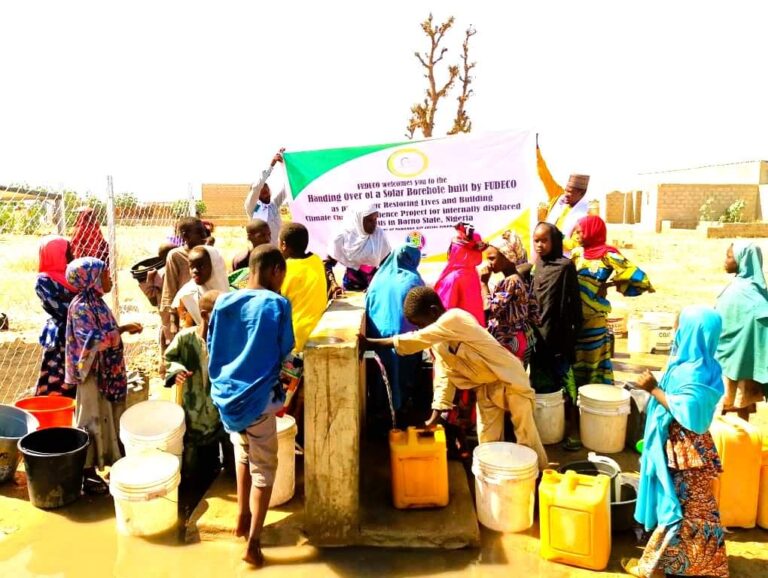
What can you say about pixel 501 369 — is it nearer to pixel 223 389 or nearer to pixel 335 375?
pixel 335 375

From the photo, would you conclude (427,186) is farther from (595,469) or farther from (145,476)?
(145,476)

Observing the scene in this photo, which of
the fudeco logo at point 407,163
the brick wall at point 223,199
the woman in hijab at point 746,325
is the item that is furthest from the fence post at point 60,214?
the brick wall at point 223,199

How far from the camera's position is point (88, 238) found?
7289 millimetres

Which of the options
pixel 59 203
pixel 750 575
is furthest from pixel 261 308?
pixel 59 203

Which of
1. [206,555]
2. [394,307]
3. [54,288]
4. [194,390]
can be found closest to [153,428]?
[194,390]

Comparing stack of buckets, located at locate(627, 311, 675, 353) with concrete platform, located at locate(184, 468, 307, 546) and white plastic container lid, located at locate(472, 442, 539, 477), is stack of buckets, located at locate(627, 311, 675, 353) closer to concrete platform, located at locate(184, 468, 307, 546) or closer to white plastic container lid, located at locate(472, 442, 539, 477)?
white plastic container lid, located at locate(472, 442, 539, 477)

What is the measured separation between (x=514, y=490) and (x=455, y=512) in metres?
0.42

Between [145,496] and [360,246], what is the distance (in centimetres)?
321

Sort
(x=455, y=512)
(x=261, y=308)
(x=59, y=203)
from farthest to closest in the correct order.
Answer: (x=59, y=203), (x=455, y=512), (x=261, y=308)

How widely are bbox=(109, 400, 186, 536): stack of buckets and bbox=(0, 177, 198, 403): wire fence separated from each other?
183cm

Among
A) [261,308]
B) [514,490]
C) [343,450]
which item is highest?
[261,308]

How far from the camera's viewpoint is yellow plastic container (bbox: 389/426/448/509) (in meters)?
3.99

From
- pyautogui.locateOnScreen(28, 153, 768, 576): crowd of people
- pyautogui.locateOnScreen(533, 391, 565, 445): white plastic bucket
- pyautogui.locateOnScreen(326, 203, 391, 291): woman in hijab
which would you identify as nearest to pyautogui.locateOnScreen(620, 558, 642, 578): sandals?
pyautogui.locateOnScreen(28, 153, 768, 576): crowd of people

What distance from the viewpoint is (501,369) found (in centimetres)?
421
